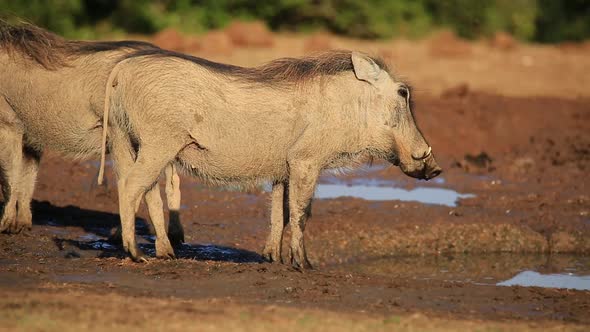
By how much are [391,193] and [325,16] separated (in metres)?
12.7

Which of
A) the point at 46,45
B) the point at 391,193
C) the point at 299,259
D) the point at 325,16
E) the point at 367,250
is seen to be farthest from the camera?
the point at 325,16

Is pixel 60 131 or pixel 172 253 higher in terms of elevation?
pixel 60 131

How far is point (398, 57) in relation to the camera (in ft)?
71.8

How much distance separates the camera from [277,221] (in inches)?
338

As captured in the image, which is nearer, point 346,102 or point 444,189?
point 346,102

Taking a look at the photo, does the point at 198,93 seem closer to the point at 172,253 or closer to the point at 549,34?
the point at 172,253

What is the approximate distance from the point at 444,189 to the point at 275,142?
4519 mm

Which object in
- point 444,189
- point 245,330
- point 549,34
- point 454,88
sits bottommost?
point 245,330

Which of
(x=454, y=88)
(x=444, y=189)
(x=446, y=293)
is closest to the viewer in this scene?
(x=446, y=293)

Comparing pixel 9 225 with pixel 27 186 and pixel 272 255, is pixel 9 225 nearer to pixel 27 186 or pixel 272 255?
pixel 27 186

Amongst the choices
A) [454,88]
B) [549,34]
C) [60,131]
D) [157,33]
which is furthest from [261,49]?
[60,131]

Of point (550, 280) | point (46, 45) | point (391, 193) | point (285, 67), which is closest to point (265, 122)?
point (285, 67)

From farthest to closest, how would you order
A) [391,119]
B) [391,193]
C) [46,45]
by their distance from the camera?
[391,193] < [46,45] < [391,119]

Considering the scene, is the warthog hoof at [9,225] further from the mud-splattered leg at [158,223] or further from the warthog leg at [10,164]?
the mud-splattered leg at [158,223]
